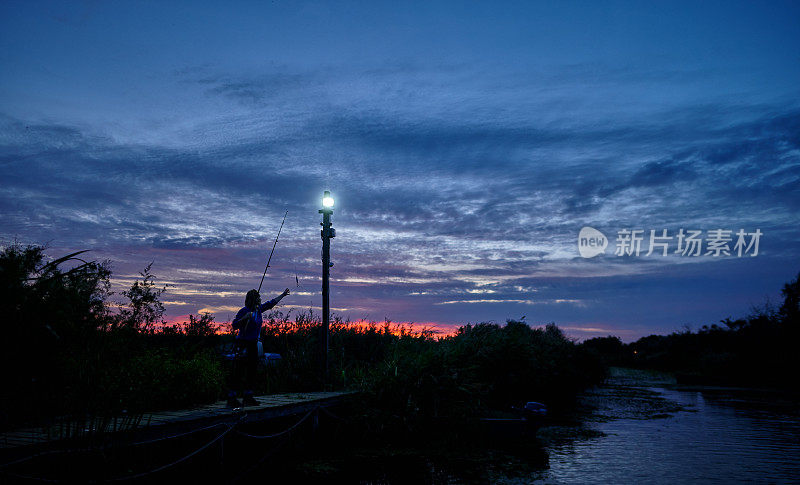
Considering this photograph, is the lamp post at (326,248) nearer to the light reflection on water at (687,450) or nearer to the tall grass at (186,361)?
the tall grass at (186,361)

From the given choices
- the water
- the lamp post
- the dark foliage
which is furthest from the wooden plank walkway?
the dark foliage

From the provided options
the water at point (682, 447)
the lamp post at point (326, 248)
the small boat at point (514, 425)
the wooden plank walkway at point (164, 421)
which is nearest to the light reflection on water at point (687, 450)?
the water at point (682, 447)

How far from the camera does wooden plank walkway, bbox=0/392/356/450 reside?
5.82 m

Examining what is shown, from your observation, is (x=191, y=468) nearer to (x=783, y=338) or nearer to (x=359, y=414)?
(x=359, y=414)

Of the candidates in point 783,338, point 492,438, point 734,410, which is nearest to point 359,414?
point 492,438

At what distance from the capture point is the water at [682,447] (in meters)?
11.2

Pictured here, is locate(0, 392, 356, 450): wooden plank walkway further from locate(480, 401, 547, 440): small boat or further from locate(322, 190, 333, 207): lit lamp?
locate(322, 190, 333, 207): lit lamp

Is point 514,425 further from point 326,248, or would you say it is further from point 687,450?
point 326,248

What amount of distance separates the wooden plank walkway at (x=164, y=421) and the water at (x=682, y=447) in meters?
5.02

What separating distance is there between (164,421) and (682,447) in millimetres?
13271

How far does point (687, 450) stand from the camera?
14.1 m

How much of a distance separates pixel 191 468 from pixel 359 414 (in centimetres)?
467

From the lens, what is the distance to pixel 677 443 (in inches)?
598

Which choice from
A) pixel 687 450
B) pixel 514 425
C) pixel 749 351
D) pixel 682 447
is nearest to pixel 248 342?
pixel 514 425
